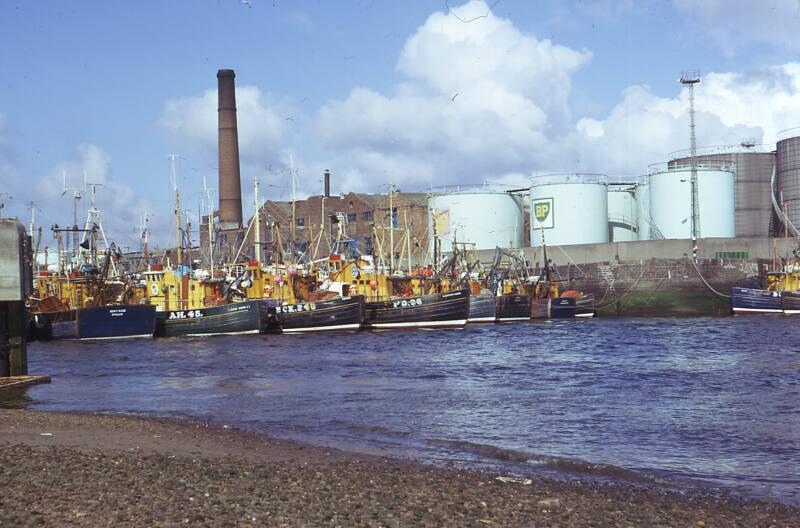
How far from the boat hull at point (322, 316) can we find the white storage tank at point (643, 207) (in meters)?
47.9

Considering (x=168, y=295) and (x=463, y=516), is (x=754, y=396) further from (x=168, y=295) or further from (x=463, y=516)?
(x=168, y=295)

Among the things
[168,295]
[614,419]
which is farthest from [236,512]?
[168,295]

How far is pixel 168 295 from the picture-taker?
198 feet

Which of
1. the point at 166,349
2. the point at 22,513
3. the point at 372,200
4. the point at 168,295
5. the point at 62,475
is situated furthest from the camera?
the point at 372,200

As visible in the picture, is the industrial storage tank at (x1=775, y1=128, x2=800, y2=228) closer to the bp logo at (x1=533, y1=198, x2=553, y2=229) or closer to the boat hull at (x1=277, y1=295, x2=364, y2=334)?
the bp logo at (x1=533, y1=198, x2=553, y2=229)

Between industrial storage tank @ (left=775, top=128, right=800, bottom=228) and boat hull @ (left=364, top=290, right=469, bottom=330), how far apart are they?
1829 inches

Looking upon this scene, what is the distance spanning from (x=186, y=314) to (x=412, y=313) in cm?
1429

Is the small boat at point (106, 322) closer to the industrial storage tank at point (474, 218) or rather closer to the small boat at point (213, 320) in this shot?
the small boat at point (213, 320)

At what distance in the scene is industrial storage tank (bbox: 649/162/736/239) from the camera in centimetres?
9200

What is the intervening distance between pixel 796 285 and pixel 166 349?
53572 millimetres

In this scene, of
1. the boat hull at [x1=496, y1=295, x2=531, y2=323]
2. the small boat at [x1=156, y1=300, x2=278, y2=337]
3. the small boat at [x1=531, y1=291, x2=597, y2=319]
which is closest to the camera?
the small boat at [x1=156, y1=300, x2=278, y2=337]

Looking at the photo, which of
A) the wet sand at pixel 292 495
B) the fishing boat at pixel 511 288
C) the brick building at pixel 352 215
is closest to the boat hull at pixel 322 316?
the fishing boat at pixel 511 288

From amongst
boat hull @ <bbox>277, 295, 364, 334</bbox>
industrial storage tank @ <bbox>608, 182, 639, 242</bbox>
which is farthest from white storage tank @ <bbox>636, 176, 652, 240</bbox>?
boat hull @ <bbox>277, 295, 364, 334</bbox>

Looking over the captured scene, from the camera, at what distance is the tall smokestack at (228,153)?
88.7 meters
